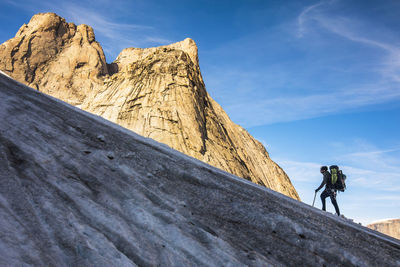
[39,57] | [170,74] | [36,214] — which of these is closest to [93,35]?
[39,57]

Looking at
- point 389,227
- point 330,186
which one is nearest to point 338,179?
point 330,186

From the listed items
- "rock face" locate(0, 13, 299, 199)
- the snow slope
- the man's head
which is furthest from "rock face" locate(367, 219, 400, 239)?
the snow slope

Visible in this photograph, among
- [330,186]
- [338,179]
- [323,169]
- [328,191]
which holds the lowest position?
[328,191]

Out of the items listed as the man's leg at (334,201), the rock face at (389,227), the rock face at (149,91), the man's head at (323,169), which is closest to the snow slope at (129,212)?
the man's leg at (334,201)

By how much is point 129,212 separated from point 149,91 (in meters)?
31.4

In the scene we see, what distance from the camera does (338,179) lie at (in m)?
11.0

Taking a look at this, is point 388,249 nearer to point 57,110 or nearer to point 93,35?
point 57,110

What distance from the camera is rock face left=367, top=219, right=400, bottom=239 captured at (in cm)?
9950

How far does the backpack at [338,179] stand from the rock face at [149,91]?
1904cm

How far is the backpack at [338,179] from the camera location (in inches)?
430

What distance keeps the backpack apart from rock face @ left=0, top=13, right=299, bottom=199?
19.0 metres

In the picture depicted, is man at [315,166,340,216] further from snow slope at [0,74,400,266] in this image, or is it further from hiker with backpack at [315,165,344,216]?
snow slope at [0,74,400,266]

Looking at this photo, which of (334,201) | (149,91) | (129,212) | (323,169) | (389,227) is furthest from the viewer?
(389,227)

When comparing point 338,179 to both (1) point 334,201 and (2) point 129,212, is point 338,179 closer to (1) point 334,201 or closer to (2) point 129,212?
(1) point 334,201
